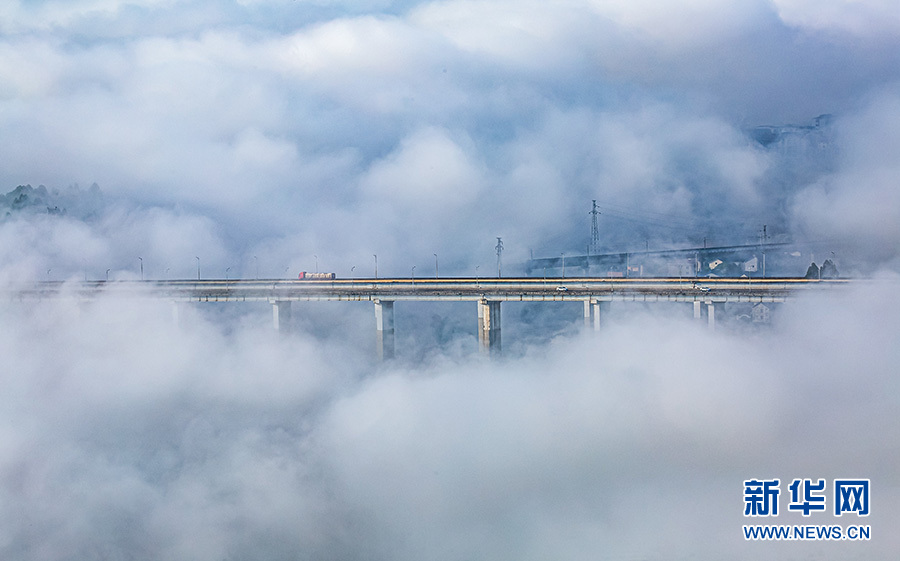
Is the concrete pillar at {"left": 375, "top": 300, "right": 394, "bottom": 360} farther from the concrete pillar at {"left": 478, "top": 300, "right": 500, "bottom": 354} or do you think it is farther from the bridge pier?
the bridge pier

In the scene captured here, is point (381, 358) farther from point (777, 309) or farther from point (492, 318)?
point (777, 309)

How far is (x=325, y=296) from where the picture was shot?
96625mm

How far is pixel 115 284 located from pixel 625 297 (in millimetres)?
73341

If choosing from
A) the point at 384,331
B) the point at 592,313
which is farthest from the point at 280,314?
the point at 592,313

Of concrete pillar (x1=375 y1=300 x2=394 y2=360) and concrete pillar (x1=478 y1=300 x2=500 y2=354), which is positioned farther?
concrete pillar (x1=375 y1=300 x2=394 y2=360)

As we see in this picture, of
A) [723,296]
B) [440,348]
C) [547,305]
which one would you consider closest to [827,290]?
[723,296]

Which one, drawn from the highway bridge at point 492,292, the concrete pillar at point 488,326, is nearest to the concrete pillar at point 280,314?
the highway bridge at point 492,292

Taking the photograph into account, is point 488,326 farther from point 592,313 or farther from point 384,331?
point 384,331

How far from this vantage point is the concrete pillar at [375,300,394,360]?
9288 centimetres

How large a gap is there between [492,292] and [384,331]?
14997 millimetres

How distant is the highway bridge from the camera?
271 ft

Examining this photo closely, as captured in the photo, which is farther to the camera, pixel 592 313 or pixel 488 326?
pixel 488 326

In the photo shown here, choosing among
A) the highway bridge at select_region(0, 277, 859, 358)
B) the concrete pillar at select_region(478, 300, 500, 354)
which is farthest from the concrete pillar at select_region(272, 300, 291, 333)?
the concrete pillar at select_region(478, 300, 500, 354)

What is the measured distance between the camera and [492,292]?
88938 millimetres
